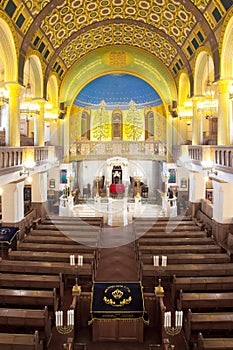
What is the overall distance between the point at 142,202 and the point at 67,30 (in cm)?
1406

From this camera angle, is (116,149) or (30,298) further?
(116,149)

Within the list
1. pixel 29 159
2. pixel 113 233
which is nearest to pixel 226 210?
pixel 113 233

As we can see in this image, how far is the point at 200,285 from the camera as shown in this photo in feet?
31.1

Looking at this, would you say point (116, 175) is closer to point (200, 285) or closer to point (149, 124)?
point (149, 124)

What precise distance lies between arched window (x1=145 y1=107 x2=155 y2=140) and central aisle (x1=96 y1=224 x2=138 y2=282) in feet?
36.3

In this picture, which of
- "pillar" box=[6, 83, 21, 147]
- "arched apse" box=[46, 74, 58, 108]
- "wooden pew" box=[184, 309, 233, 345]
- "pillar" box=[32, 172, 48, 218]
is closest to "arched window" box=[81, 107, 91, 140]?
"arched apse" box=[46, 74, 58, 108]

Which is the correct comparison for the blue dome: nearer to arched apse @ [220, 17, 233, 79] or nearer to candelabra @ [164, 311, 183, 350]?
arched apse @ [220, 17, 233, 79]

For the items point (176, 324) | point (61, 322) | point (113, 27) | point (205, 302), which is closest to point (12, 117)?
point (61, 322)

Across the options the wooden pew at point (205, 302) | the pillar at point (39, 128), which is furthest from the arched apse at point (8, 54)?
the wooden pew at point (205, 302)

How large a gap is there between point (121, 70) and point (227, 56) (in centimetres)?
1268

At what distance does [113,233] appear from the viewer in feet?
57.7

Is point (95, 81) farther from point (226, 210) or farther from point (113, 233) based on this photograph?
point (226, 210)

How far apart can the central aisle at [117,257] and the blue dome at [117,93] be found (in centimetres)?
1260

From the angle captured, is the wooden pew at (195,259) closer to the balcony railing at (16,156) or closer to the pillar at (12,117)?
the balcony railing at (16,156)
